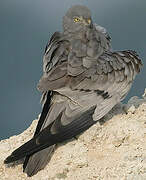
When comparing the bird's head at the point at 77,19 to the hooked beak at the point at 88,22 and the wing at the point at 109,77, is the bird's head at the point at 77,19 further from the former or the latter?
the wing at the point at 109,77

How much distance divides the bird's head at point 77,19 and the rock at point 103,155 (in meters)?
1.57

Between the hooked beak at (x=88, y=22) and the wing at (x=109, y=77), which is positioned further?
the hooked beak at (x=88, y=22)

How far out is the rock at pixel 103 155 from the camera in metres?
5.08

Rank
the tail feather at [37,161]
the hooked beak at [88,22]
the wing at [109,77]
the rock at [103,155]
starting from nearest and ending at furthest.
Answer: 1. the rock at [103,155]
2. the tail feather at [37,161]
3. the wing at [109,77]
4. the hooked beak at [88,22]

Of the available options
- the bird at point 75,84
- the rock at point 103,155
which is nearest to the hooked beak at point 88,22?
the bird at point 75,84

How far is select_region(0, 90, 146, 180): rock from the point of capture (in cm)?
508

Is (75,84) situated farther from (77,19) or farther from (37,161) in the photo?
(77,19)

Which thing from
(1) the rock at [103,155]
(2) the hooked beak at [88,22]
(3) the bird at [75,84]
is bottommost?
(1) the rock at [103,155]

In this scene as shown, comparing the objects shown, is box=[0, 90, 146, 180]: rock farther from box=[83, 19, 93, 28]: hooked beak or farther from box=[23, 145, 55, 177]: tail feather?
box=[83, 19, 93, 28]: hooked beak

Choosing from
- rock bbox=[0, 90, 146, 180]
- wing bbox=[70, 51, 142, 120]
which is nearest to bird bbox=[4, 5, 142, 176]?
wing bbox=[70, 51, 142, 120]

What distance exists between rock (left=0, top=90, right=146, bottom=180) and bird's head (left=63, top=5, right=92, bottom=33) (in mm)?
Result: 1574

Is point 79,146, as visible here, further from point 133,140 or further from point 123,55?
point 123,55

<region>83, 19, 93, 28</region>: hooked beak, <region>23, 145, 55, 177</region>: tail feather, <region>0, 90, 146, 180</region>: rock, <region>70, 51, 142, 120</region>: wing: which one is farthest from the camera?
<region>83, 19, 93, 28</region>: hooked beak

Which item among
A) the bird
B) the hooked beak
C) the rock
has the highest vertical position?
the hooked beak
